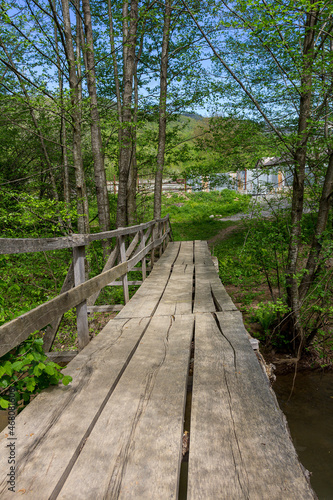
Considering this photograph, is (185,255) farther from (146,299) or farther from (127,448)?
(127,448)

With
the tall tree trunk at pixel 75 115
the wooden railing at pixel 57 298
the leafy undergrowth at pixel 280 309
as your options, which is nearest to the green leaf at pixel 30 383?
the wooden railing at pixel 57 298

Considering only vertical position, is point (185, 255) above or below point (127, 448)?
below

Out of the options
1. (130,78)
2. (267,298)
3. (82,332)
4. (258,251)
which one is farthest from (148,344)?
(130,78)

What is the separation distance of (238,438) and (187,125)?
12.4 m

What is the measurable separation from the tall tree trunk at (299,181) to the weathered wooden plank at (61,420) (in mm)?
3408

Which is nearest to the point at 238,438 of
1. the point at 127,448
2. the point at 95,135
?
the point at 127,448

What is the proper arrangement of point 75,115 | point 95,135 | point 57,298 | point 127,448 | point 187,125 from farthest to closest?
point 187,125 < point 95,135 < point 75,115 < point 57,298 < point 127,448

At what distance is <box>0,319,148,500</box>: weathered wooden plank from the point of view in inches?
56.4

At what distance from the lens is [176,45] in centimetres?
1251

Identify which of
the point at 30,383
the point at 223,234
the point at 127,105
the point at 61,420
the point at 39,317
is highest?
the point at 127,105

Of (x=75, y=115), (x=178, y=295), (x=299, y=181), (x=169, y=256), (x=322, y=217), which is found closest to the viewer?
(x=178, y=295)

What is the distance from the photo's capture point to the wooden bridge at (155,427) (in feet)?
4.50

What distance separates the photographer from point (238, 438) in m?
1.65

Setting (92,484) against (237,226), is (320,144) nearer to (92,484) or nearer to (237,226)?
(92,484)
